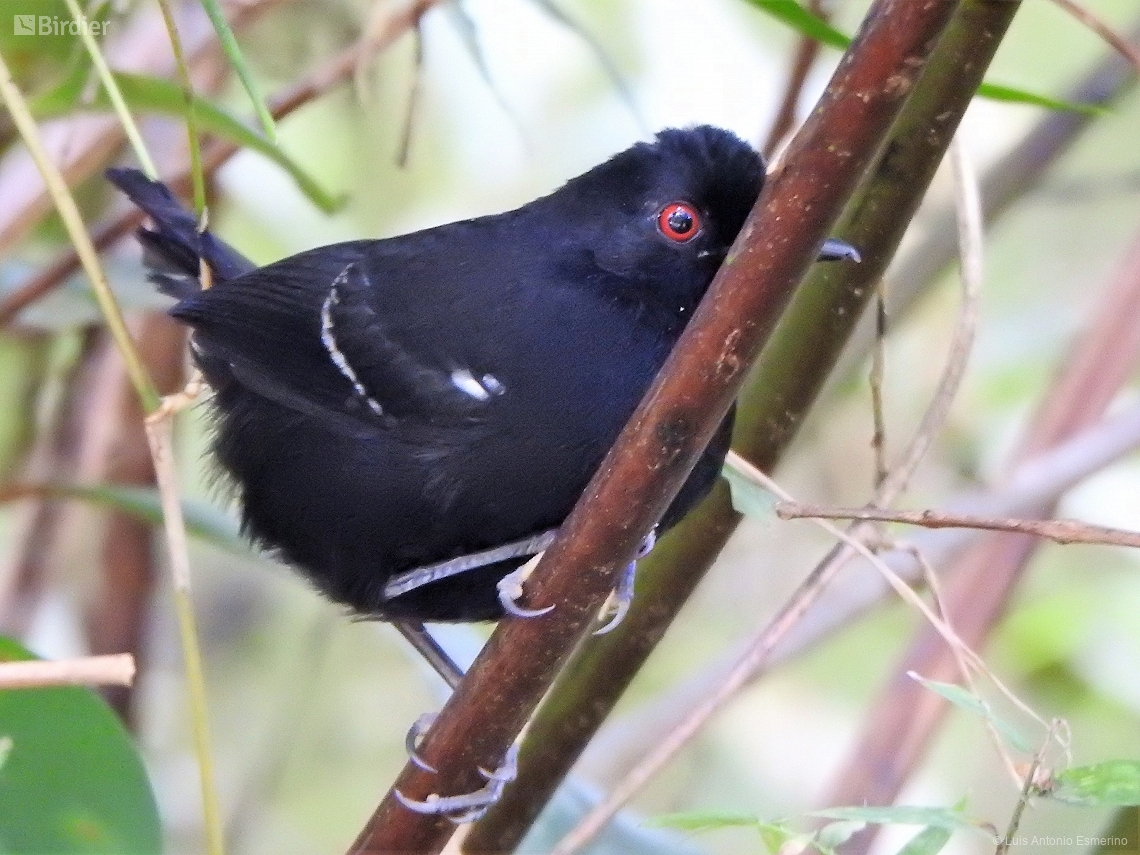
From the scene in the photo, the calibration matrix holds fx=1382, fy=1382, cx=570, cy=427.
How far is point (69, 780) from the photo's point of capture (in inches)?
57.5

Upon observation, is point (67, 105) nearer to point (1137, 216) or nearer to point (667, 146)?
point (667, 146)

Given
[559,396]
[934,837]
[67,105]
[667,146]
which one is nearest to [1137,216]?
[667,146]

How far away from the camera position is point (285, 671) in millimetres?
3865

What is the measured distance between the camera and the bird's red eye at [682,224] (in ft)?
6.46

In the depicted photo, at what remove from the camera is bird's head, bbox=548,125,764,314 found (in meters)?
1.93

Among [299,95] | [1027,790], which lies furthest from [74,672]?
[299,95]

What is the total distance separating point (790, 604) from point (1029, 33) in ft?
9.55

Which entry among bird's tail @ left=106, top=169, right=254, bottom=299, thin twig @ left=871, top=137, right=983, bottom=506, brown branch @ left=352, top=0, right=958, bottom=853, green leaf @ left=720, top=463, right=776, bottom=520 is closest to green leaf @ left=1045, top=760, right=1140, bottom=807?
brown branch @ left=352, top=0, right=958, bottom=853

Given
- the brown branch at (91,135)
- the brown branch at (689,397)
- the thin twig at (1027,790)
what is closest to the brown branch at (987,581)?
the brown branch at (689,397)

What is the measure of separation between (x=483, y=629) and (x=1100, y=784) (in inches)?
98.4

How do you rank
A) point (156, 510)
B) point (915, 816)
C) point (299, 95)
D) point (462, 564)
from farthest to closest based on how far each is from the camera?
1. point (299, 95)
2. point (156, 510)
3. point (462, 564)
4. point (915, 816)

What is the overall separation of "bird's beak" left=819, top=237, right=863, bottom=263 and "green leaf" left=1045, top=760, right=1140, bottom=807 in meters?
0.64

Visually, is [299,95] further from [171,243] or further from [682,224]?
[682,224]

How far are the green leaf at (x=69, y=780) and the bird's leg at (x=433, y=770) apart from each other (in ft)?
0.91
